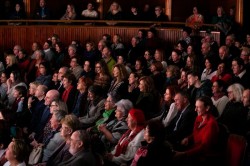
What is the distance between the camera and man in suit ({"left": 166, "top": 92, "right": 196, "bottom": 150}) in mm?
6527

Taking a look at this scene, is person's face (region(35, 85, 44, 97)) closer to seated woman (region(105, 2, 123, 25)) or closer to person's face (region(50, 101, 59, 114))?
person's face (region(50, 101, 59, 114))

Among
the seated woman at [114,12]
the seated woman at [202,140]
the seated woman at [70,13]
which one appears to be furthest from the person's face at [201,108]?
the seated woman at [70,13]

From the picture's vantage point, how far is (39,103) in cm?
791

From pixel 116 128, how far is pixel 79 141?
119 cm

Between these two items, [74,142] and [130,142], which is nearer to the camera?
[74,142]

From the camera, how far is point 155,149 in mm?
5379

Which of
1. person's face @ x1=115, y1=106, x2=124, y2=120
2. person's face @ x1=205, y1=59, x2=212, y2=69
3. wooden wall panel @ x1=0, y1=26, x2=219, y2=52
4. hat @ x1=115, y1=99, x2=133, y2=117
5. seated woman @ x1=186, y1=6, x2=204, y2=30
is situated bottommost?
person's face @ x1=115, y1=106, x2=124, y2=120

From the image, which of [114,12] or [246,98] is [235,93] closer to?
[246,98]

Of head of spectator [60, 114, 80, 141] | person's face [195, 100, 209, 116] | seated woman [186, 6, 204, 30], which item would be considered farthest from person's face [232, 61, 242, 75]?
seated woman [186, 6, 204, 30]

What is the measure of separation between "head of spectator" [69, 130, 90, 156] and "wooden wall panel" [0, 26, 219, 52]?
303 inches

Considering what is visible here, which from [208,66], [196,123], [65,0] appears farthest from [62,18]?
[196,123]

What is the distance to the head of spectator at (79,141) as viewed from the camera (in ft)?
18.3

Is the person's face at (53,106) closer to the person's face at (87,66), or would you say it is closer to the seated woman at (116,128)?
the seated woman at (116,128)

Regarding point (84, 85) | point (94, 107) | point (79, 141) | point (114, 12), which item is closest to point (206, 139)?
point (79, 141)
